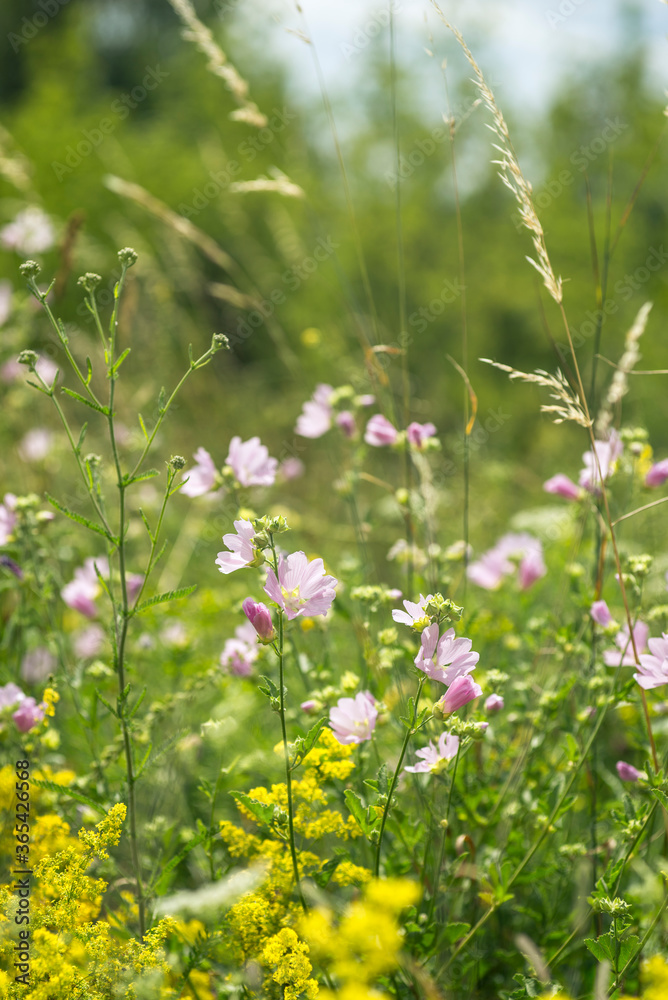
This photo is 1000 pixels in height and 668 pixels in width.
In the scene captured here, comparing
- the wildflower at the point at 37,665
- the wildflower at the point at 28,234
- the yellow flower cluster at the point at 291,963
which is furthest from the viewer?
the wildflower at the point at 28,234

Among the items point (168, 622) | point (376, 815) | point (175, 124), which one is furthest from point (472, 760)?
point (175, 124)

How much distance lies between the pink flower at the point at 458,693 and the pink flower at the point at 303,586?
24cm

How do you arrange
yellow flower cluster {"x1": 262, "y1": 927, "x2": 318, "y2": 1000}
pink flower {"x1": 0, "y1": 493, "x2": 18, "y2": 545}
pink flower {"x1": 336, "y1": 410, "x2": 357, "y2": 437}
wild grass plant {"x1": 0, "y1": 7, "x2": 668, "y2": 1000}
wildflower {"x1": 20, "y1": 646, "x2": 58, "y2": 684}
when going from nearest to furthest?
yellow flower cluster {"x1": 262, "y1": 927, "x2": 318, "y2": 1000}, wild grass plant {"x1": 0, "y1": 7, "x2": 668, "y2": 1000}, pink flower {"x1": 0, "y1": 493, "x2": 18, "y2": 545}, pink flower {"x1": 336, "y1": 410, "x2": 357, "y2": 437}, wildflower {"x1": 20, "y1": 646, "x2": 58, "y2": 684}

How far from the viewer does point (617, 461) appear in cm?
184

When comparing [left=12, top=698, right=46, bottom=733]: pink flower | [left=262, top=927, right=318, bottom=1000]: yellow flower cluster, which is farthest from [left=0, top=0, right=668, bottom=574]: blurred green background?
[left=262, top=927, right=318, bottom=1000]: yellow flower cluster

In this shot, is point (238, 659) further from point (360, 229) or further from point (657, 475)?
point (360, 229)

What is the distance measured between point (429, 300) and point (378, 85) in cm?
342

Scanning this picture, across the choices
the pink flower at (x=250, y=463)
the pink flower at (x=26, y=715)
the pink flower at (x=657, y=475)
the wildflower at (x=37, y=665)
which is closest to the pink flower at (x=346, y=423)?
the pink flower at (x=250, y=463)

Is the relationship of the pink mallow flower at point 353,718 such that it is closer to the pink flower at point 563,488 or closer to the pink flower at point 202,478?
the pink flower at point 202,478

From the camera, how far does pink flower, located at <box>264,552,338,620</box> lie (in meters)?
1.22

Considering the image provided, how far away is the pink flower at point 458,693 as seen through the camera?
4.02 feet

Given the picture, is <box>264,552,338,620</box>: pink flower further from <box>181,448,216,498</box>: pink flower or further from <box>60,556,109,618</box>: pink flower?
<box>60,556,109,618</box>: pink flower

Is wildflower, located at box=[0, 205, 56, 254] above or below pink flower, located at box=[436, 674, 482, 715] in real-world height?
above

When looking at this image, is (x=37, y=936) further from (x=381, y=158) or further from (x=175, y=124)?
(x=175, y=124)
